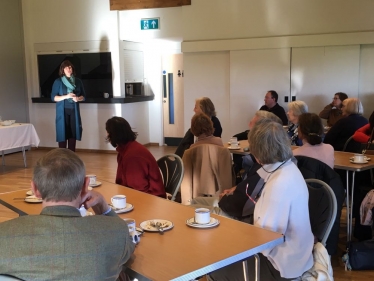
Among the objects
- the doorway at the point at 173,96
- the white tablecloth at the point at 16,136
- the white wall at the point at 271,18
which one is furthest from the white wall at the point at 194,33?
the white tablecloth at the point at 16,136

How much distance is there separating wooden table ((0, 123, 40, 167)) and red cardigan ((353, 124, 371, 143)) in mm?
5009

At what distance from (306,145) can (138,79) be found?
6.03 metres

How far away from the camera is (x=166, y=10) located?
8.10 metres

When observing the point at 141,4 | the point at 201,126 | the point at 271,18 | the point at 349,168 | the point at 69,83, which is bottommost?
the point at 349,168

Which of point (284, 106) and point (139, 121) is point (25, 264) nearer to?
point (284, 106)

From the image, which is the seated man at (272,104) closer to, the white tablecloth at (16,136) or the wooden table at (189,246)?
the white tablecloth at (16,136)

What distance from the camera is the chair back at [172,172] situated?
3.29 metres

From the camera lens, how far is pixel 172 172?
3434 mm

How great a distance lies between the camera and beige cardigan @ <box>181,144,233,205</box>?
12.0 ft

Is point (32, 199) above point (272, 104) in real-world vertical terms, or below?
below

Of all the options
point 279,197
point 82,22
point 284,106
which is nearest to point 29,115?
point 82,22

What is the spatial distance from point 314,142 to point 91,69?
19.9ft

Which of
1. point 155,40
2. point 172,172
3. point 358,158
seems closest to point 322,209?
point 172,172

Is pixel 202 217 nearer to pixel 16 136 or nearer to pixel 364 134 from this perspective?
pixel 364 134
